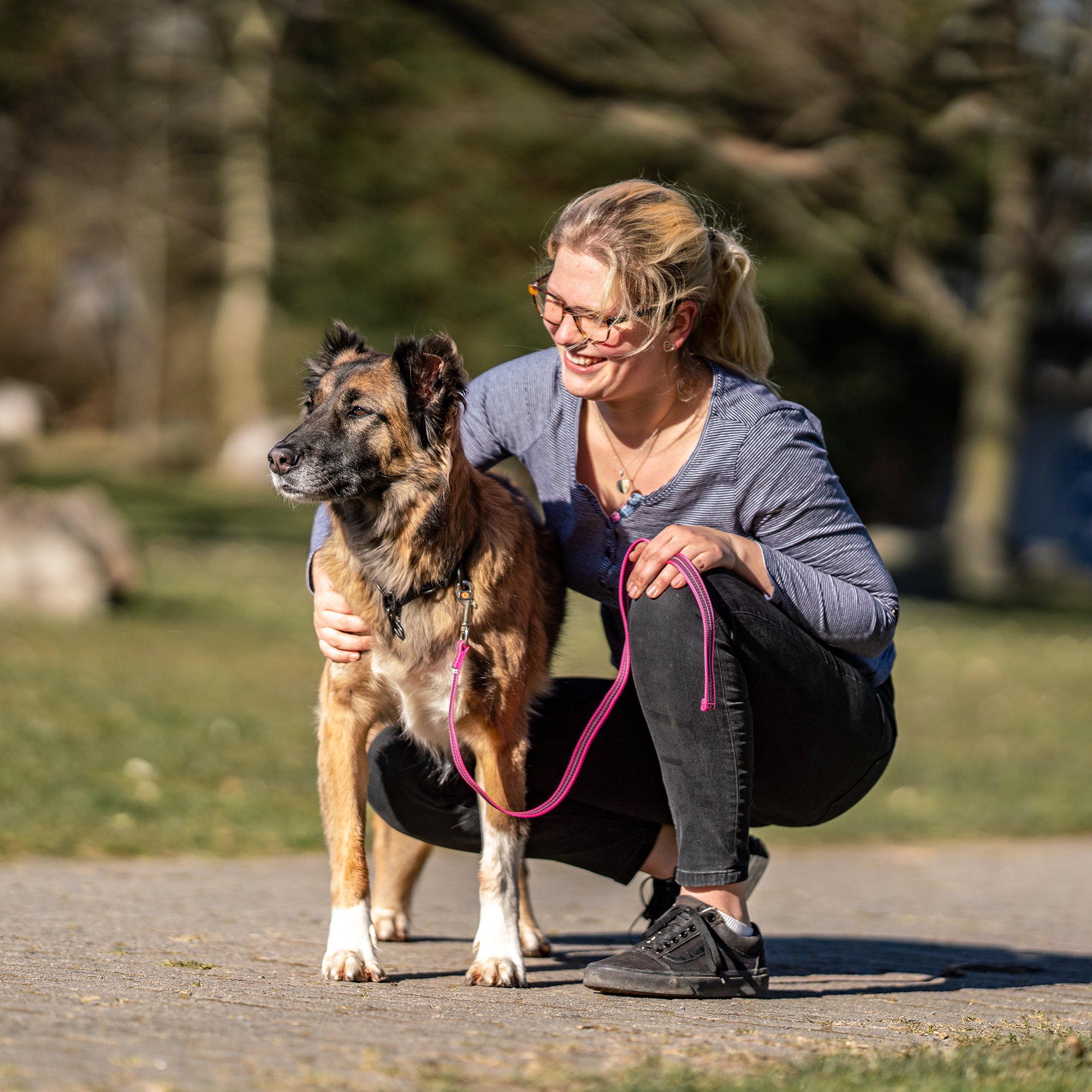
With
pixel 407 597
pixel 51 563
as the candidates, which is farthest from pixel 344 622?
pixel 51 563

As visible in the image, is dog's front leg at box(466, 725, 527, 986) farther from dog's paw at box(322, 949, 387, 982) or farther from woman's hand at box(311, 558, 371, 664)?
woman's hand at box(311, 558, 371, 664)

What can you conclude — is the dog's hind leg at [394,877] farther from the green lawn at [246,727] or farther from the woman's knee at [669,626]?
the woman's knee at [669,626]

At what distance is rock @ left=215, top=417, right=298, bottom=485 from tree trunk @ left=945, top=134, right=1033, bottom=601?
40.4ft

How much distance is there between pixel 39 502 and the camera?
11352mm

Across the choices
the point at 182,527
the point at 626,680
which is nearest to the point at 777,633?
the point at 626,680

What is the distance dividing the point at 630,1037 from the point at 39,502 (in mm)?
9623

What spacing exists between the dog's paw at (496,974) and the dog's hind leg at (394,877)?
29.6 inches

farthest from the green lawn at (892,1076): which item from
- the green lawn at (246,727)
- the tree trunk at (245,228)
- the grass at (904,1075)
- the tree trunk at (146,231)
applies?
the tree trunk at (245,228)

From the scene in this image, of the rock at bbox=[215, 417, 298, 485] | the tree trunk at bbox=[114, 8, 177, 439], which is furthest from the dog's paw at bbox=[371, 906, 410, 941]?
the rock at bbox=[215, 417, 298, 485]

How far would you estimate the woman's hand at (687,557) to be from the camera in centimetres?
330

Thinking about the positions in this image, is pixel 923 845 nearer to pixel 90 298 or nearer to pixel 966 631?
pixel 966 631

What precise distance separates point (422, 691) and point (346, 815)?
344mm

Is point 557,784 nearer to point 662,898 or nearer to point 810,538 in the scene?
point 662,898

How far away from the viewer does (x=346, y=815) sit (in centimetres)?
342
